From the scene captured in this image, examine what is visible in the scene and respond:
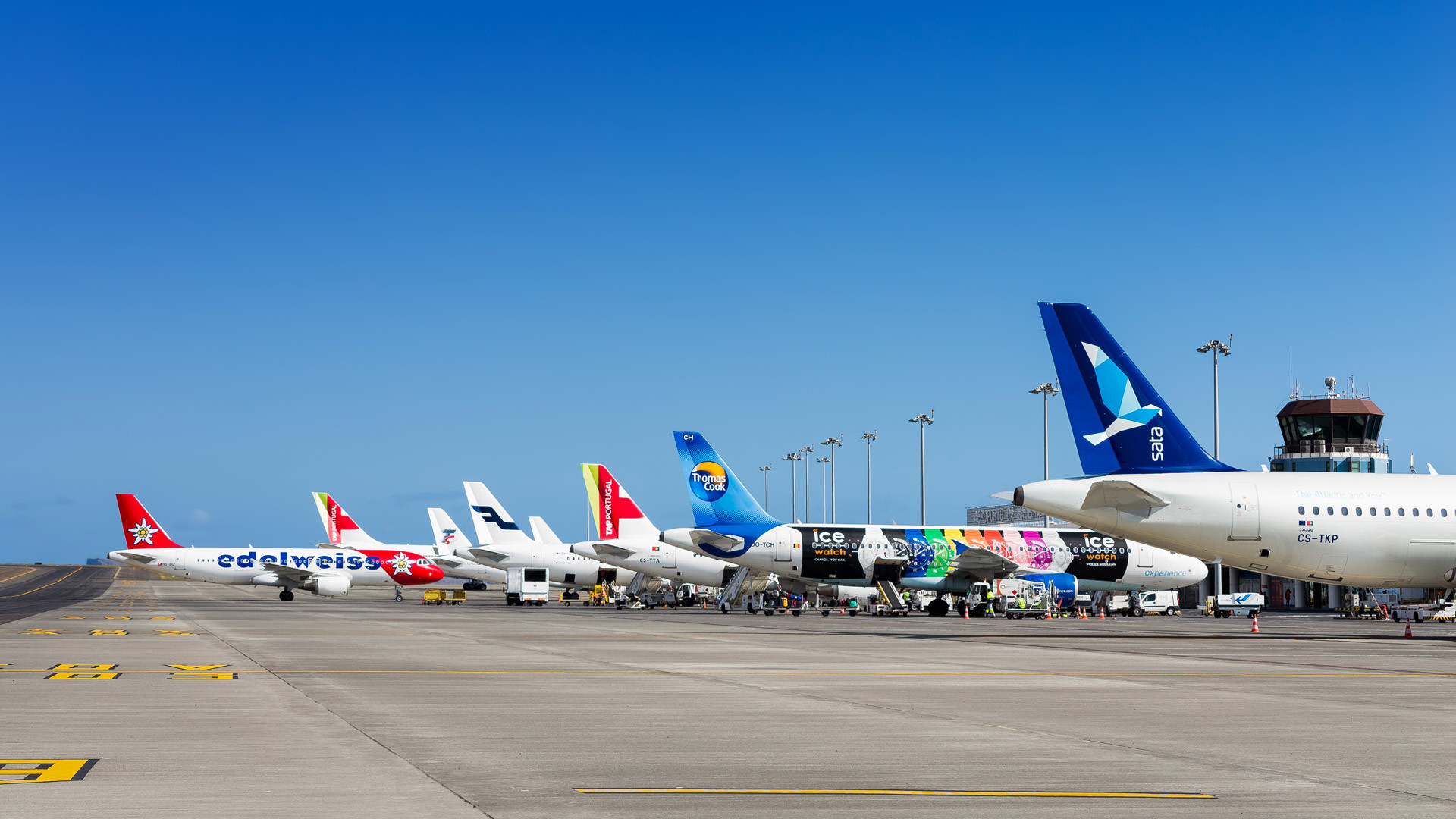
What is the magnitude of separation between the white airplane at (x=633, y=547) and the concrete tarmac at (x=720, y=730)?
146 feet

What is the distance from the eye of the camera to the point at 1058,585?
6438cm

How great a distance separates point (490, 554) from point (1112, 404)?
204 ft

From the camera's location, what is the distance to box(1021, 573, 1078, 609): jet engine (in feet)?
211

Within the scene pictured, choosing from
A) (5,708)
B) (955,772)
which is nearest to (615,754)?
(955,772)

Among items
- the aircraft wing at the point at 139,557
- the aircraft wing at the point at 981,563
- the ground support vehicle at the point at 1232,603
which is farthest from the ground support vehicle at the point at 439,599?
the ground support vehicle at the point at 1232,603

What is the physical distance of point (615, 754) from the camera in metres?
11.8

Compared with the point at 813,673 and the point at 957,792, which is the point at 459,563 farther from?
the point at 957,792

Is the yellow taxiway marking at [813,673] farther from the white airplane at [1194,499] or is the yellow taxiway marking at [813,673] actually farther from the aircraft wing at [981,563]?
the aircraft wing at [981,563]

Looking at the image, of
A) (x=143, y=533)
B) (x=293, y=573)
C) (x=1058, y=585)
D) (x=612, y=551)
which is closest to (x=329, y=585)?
(x=293, y=573)

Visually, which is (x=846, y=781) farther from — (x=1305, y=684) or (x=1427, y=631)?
(x=1427, y=631)

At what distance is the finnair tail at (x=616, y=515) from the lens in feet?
263

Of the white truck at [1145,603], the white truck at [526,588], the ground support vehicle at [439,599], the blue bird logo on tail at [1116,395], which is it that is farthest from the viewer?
the ground support vehicle at [439,599]

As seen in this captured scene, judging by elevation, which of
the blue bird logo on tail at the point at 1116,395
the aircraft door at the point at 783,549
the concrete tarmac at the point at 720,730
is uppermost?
the blue bird logo on tail at the point at 1116,395

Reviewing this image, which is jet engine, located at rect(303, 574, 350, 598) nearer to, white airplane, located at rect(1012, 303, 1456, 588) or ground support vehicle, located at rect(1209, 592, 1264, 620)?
ground support vehicle, located at rect(1209, 592, 1264, 620)
